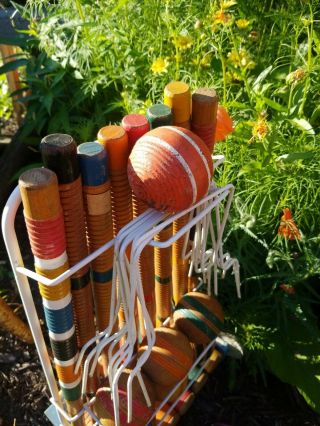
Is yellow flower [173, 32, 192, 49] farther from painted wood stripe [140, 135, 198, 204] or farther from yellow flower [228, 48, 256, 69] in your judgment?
painted wood stripe [140, 135, 198, 204]

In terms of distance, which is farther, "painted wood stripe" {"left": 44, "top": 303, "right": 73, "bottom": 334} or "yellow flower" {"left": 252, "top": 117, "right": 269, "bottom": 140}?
"yellow flower" {"left": 252, "top": 117, "right": 269, "bottom": 140}

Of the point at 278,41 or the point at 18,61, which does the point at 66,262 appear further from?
the point at 18,61

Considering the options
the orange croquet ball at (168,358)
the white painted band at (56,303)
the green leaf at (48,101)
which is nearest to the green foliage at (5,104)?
the green leaf at (48,101)

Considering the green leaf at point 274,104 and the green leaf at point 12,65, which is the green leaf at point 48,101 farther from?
the green leaf at point 274,104

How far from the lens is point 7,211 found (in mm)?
762

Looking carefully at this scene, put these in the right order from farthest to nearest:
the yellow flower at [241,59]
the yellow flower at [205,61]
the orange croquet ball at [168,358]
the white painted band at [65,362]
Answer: the yellow flower at [205,61]
the yellow flower at [241,59]
the orange croquet ball at [168,358]
the white painted band at [65,362]

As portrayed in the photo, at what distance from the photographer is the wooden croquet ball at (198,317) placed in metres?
1.23

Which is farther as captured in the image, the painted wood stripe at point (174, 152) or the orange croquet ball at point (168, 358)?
the orange croquet ball at point (168, 358)

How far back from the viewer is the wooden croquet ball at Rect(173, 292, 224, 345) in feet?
4.04

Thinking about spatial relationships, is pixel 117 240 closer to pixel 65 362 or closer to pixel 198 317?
pixel 65 362

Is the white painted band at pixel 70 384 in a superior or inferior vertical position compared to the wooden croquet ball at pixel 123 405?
superior

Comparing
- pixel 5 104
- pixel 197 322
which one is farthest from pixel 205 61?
pixel 5 104

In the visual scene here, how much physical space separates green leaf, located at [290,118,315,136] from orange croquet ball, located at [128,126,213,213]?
23.8 inches

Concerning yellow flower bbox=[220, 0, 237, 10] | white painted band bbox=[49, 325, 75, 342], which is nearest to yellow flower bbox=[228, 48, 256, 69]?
yellow flower bbox=[220, 0, 237, 10]
